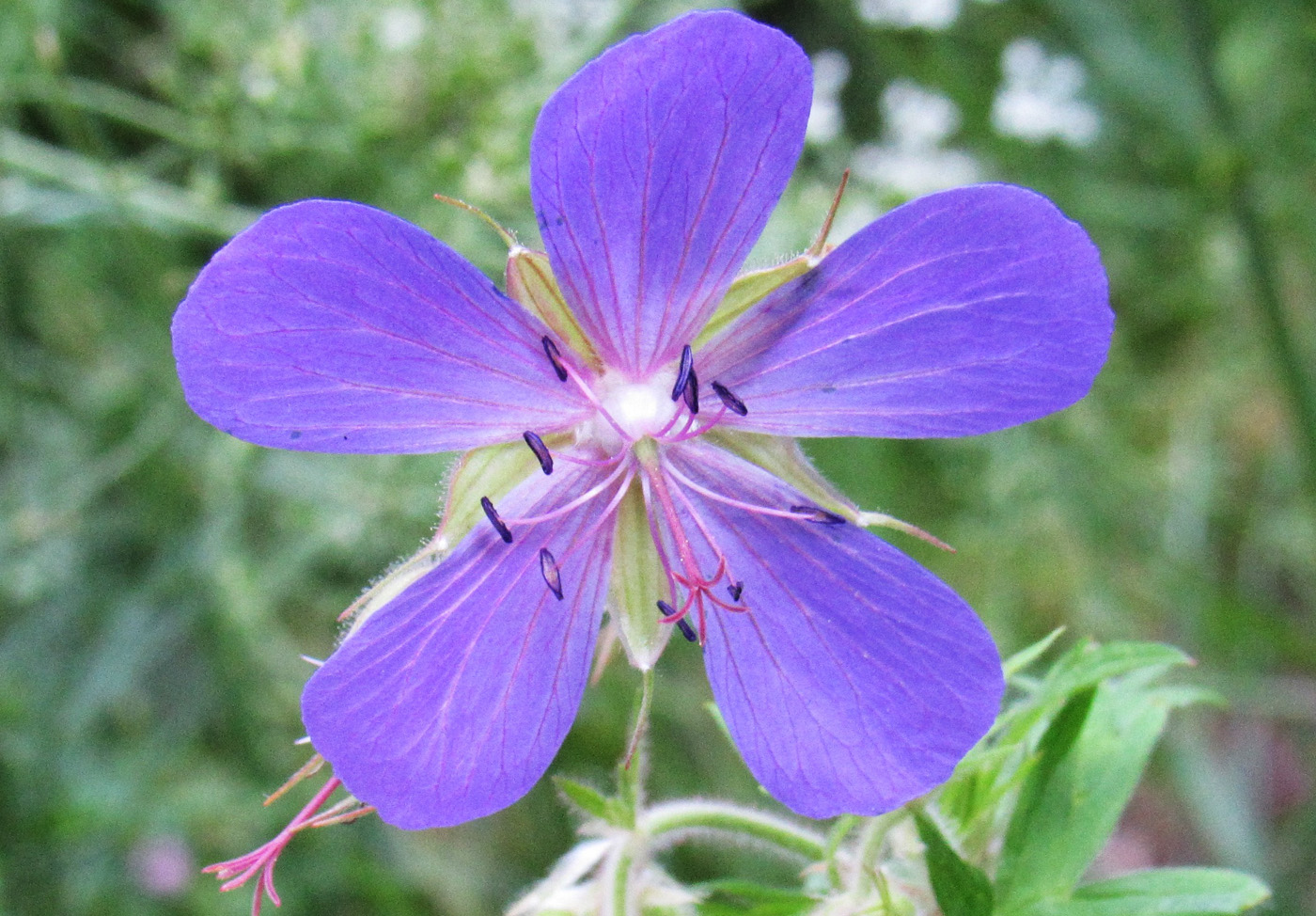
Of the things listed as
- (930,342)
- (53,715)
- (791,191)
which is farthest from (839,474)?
(53,715)

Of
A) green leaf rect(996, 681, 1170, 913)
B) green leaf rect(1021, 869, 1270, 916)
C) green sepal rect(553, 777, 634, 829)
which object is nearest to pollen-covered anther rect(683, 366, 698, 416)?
green sepal rect(553, 777, 634, 829)

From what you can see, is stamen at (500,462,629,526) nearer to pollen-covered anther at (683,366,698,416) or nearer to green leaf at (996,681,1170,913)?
pollen-covered anther at (683,366,698,416)

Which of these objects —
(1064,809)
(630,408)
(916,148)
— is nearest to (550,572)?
(630,408)

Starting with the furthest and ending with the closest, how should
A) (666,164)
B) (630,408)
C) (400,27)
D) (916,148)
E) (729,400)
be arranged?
1. (916,148)
2. (400,27)
3. (630,408)
4. (729,400)
5. (666,164)

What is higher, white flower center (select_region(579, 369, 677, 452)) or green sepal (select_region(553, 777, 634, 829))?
white flower center (select_region(579, 369, 677, 452))

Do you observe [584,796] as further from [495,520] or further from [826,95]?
[826,95]
